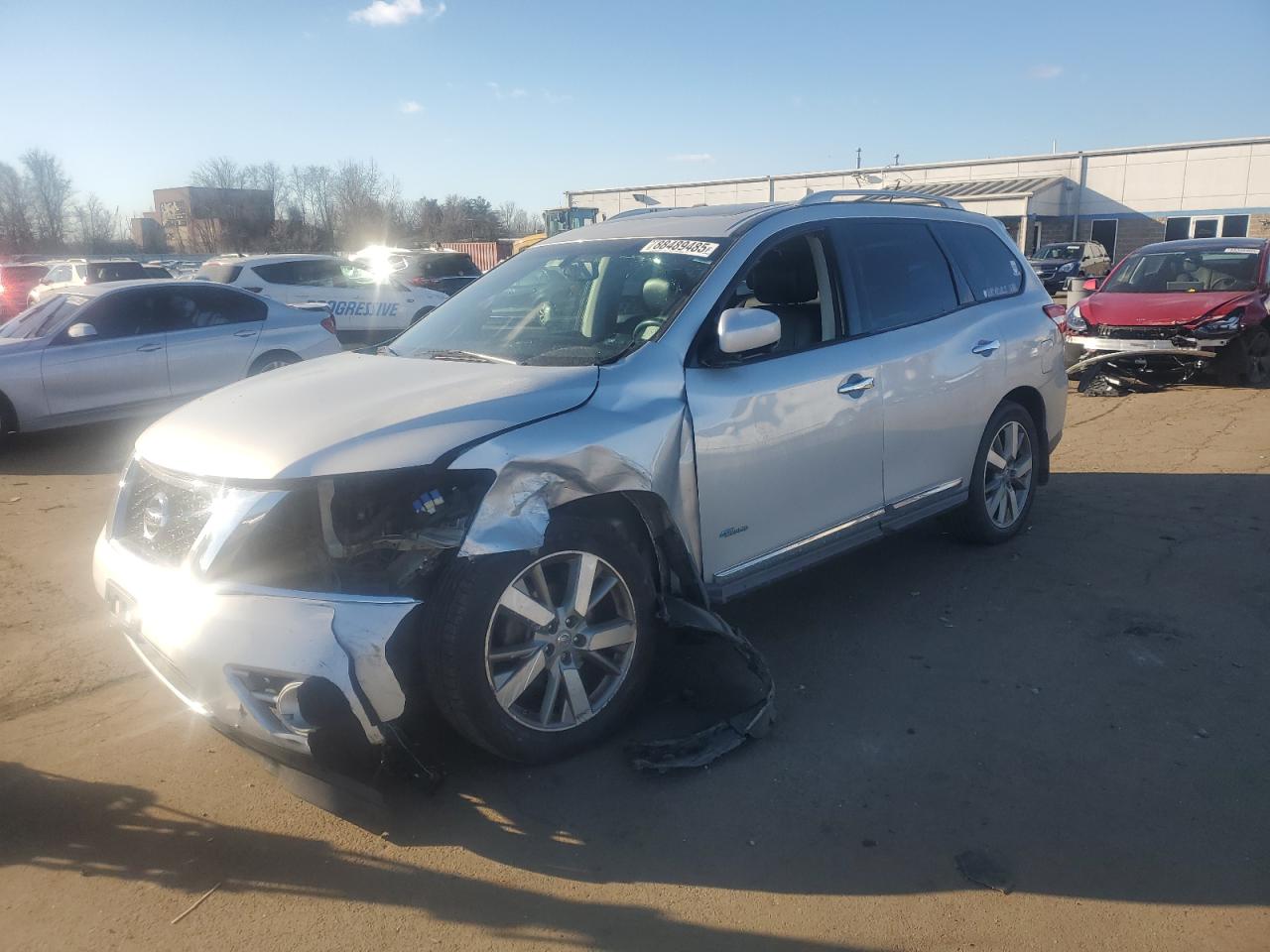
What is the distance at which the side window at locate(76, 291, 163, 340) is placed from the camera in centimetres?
902

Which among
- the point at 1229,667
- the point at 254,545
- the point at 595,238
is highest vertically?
the point at 595,238

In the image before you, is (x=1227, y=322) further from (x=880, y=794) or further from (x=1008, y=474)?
(x=880, y=794)

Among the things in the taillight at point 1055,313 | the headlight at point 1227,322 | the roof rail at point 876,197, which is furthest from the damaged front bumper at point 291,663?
the headlight at point 1227,322

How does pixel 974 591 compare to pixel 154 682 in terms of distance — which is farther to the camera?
pixel 974 591

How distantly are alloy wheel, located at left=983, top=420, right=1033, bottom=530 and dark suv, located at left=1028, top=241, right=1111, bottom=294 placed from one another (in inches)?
924

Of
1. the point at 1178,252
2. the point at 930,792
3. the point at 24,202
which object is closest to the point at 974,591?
the point at 930,792

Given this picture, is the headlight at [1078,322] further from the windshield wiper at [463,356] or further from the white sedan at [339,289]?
the windshield wiper at [463,356]

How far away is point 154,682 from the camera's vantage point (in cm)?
411

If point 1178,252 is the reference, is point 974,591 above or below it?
below

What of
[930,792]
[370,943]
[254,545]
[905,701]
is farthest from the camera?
[905,701]

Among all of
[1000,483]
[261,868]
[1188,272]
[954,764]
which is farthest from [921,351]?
[1188,272]

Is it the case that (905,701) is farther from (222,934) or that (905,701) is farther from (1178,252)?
(1178,252)

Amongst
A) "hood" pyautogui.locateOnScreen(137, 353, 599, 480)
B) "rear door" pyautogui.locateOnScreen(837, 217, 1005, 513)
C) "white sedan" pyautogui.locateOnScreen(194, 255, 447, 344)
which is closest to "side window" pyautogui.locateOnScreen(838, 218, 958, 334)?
"rear door" pyautogui.locateOnScreen(837, 217, 1005, 513)

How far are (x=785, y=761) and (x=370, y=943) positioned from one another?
151 cm
